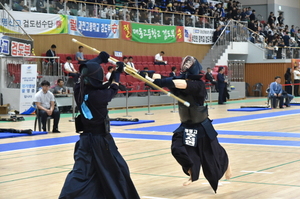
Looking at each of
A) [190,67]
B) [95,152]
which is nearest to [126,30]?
[190,67]

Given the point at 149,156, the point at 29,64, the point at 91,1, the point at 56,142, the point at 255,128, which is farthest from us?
the point at 91,1

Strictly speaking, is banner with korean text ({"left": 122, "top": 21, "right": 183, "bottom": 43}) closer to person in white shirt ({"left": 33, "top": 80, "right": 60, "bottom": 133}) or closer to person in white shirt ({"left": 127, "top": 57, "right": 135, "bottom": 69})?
person in white shirt ({"left": 127, "top": 57, "right": 135, "bottom": 69})

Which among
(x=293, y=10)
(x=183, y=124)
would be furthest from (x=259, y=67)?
(x=183, y=124)

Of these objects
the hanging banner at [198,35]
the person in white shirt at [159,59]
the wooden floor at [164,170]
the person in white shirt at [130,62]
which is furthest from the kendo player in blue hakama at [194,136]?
the hanging banner at [198,35]

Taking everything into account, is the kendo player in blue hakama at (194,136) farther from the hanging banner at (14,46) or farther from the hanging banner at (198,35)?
the hanging banner at (198,35)

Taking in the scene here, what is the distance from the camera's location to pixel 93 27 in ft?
89.5

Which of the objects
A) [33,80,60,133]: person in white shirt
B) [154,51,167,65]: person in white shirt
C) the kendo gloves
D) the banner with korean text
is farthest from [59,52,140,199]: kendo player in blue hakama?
[154,51,167,65]: person in white shirt

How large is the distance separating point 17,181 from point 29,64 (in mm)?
13504

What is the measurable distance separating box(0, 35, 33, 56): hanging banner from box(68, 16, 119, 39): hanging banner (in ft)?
12.7

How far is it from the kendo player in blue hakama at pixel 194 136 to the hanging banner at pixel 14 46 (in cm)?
1520

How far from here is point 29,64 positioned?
21219 millimetres

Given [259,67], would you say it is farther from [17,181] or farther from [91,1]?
[17,181]

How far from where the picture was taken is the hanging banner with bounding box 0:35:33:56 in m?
21.5

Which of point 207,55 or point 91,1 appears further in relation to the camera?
point 207,55
